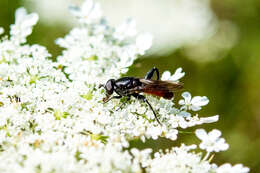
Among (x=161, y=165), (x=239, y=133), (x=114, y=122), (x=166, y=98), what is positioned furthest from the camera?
(x=239, y=133)

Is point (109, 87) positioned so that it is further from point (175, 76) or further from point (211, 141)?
point (211, 141)

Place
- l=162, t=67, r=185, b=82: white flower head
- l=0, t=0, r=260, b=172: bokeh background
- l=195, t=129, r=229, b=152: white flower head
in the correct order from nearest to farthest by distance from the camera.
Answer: l=195, t=129, r=229, b=152: white flower head
l=162, t=67, r=185, b=82: white flower head
l=0, t=0, r=260, b=172: bokeh background

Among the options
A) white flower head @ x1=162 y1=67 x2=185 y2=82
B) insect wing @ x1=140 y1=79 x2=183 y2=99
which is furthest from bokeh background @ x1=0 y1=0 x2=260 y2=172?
insect wing @ x1=140 y1=79 x2=183 y2=99

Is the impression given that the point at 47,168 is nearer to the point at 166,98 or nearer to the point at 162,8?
the point at 166,98

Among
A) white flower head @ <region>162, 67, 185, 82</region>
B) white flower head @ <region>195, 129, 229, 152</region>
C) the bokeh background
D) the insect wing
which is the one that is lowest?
white flower head @ <region>195, 129, 229, 152</region>

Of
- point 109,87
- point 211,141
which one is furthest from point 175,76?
point 211,141

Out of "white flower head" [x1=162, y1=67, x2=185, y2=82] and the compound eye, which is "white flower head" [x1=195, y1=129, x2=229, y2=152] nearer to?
"white flower head" [x1=162, y1=67, x2=185, y2=82]

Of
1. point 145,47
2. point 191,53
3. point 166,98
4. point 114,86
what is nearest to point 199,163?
point 166,98

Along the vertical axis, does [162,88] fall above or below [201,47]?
below

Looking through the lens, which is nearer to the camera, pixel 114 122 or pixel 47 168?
pixel 47 168
